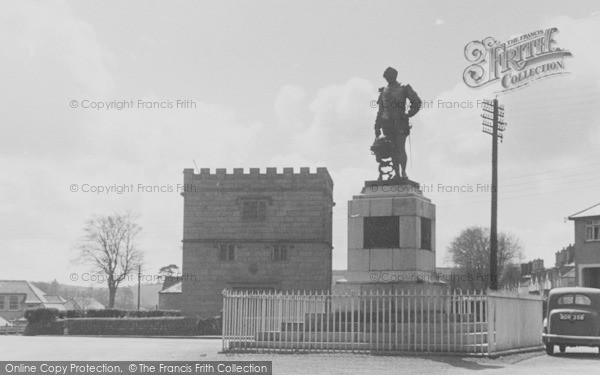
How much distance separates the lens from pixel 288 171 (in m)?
53.7

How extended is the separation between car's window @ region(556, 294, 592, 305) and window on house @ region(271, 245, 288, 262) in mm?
32693

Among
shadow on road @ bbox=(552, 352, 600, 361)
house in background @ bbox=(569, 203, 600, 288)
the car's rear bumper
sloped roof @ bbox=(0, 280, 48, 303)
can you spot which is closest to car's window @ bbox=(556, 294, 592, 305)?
the car's rear bumper

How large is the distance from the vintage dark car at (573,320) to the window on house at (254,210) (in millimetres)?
33542

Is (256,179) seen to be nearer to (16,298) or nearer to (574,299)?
(574,299)

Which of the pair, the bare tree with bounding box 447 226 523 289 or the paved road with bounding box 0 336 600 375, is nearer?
the paved road with bounding box 0 336 600 375

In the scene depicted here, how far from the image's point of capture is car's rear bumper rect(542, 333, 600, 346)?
19562 millimetres

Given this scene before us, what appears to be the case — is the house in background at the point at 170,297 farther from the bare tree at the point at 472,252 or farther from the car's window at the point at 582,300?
the car's window at the point at 582,300

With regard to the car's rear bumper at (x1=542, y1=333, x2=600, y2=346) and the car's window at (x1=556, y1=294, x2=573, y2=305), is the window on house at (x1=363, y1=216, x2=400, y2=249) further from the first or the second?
the car's window at (x1=556, y1=294, x2=573, y2=305)

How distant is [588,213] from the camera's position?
2112 inches

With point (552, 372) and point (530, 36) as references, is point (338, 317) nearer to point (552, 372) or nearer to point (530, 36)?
point (552, 372)

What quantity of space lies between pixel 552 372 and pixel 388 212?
621cm

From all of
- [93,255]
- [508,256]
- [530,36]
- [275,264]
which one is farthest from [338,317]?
[508,256]

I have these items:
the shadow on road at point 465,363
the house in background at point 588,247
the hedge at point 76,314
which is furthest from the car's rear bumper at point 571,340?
the house in background at point 588,247

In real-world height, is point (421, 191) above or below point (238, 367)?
above
